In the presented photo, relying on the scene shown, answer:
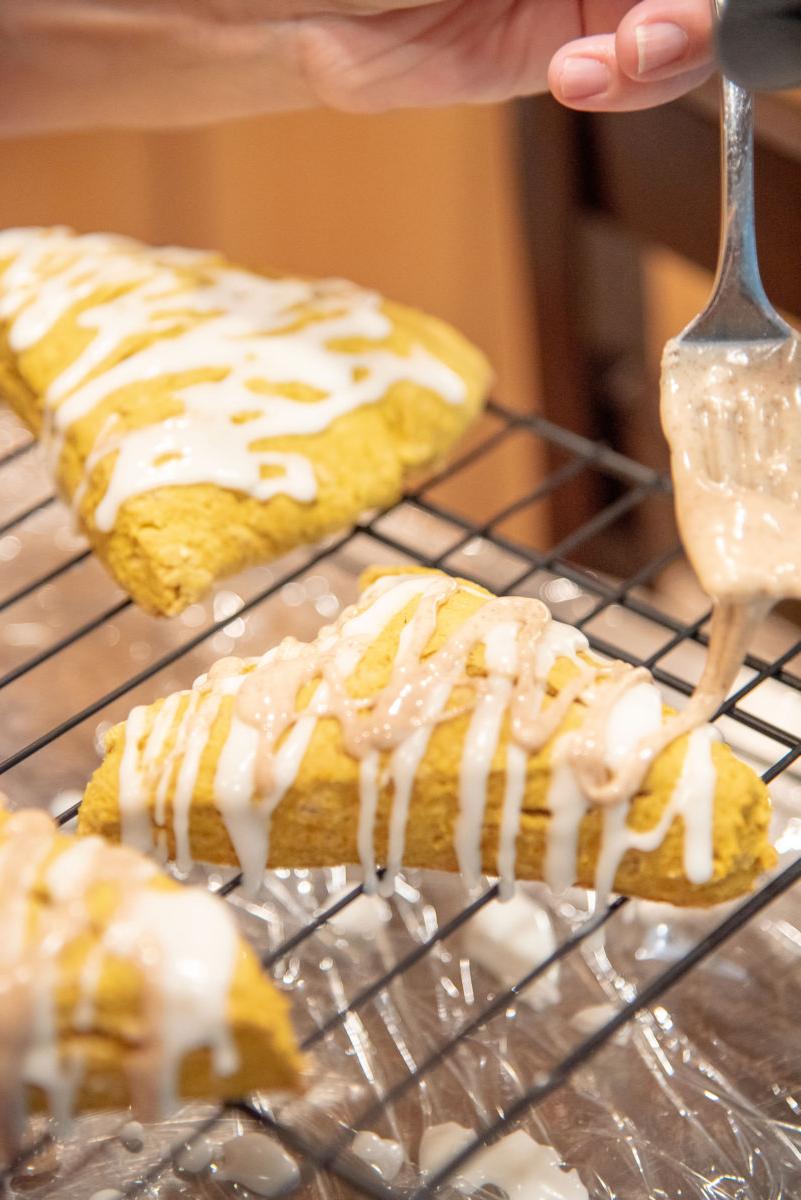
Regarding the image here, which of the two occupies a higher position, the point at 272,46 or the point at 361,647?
the point at 272,46

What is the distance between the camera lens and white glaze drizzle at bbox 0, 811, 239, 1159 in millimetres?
746

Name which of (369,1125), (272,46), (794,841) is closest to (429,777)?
(369,1125)

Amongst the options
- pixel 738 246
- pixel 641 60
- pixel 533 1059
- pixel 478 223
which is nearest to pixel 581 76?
pixel 641 60

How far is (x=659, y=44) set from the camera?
109 cm

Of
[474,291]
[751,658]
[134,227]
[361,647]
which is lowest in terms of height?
[474,291]

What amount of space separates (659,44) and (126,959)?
0.81 m

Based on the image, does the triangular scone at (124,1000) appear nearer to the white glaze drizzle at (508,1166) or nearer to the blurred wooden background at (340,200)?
the white glaze drizzle at (508,1166)

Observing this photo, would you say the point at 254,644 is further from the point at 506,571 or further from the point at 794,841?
the point at 794,841

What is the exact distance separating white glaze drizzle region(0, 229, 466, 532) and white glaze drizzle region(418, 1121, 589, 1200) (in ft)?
1.85

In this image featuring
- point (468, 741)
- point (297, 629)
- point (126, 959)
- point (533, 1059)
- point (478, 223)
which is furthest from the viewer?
point (478, 223)

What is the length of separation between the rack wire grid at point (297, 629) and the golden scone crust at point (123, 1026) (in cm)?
11

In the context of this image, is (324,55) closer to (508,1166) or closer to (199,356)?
(199,356)

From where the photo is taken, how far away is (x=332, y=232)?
2768mm

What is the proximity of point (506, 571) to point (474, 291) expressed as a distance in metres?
1.35
